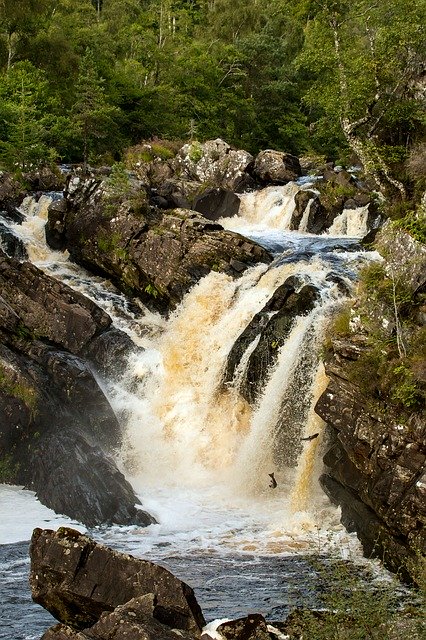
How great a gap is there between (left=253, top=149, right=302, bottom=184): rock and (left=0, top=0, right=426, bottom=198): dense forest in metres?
1.99

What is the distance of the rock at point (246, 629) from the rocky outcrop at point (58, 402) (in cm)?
654

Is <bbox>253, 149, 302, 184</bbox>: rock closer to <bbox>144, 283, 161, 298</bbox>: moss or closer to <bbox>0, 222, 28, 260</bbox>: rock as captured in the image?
<bbox>144, 283, 161, 298</bbox>: moss

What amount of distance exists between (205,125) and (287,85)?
734 centimetres

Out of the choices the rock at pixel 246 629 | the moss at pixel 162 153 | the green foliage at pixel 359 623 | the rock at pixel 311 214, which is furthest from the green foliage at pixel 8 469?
the moss at pixel 162 153

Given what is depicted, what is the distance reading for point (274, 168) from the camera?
32.9 m

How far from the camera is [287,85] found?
45.6m

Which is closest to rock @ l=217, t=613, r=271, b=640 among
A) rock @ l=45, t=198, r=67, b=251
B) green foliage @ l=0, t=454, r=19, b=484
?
green foliage @ l=0, t=454, r=19, b=484

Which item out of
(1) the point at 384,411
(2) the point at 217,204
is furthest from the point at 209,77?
(1) the point at 384,411

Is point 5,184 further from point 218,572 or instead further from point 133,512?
point 218,572

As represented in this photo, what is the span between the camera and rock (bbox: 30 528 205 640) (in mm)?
9211

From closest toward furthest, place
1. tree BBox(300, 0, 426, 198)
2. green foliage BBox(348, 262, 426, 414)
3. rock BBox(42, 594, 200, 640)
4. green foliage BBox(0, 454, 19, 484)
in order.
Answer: rock BBox(42, 594, 200, 640) → green foliage BBox(348, 262, 426, 414) → green foliage BBox(0, 454, 19, 484) → tree BBox(300, 0, 426, 198)

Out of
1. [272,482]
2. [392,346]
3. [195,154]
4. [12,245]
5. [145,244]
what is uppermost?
[195,154]

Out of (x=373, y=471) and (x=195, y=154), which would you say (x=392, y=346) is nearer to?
(x=373, y=471)

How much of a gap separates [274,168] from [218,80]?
47.6 ft
